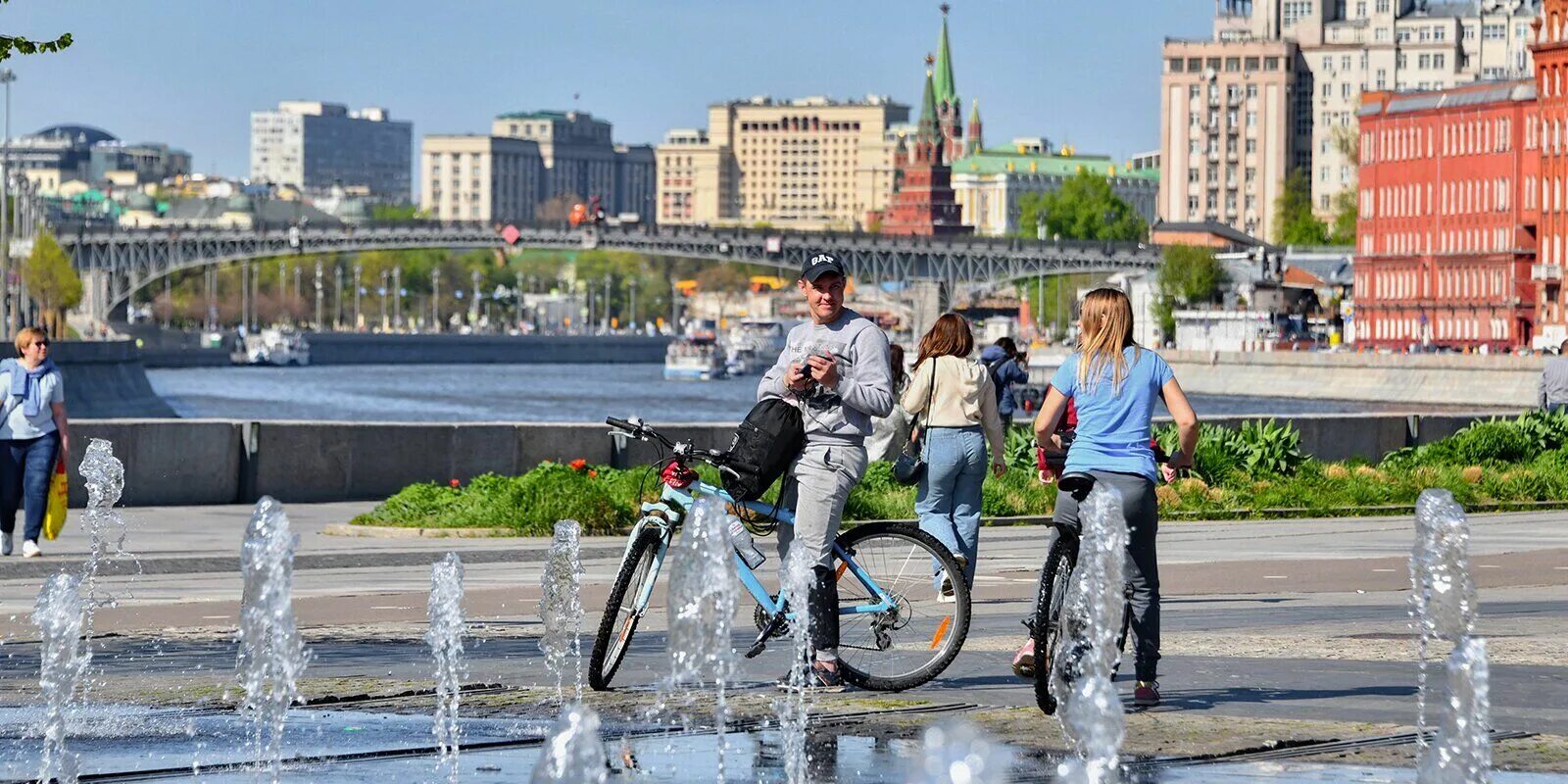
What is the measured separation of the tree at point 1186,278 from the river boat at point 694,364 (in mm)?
24197

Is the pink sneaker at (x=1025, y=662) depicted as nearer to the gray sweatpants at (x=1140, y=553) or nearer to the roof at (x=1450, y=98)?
the gray sweatpants at (x=1140, y=553)

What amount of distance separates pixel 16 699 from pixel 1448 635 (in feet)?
17.2

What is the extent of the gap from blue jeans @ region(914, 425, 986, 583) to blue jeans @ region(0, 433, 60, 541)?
261 inches

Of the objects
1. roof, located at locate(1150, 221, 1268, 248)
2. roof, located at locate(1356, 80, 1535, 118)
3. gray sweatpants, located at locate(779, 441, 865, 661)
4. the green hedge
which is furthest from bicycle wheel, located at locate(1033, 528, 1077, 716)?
roof, located at locate(1150, 221, 1268, 248)

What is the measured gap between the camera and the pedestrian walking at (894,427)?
13.6 meters

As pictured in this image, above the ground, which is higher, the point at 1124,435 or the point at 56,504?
the point at 1124,435

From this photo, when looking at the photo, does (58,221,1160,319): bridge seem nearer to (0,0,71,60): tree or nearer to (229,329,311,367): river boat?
(229,329,311,367): river boat

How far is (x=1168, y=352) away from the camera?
390 feet

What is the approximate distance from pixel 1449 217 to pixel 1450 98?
224 inches

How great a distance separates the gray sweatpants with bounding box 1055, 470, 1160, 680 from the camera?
948 cm

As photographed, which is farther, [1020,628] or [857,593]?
[1020,628]

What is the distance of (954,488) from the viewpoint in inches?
489

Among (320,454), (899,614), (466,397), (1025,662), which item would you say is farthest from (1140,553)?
(466,397)

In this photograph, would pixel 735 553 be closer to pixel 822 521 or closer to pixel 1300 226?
pixel 822 521
